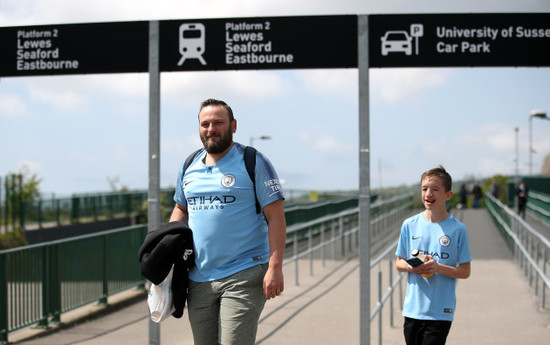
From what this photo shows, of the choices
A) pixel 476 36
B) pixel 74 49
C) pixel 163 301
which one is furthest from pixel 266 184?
pixel 74 49

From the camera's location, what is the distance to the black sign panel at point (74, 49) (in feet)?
18.4

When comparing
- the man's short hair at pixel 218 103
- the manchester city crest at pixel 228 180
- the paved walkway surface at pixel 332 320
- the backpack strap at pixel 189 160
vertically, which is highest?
the man's short hair at pixel 218 103

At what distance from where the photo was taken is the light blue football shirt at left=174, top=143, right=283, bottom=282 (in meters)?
3.56

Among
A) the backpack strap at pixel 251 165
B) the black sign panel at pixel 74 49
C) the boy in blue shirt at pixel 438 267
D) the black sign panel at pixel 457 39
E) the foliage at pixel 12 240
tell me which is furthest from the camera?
the foliage at pixel 12 240

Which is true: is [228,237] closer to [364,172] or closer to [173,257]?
[173,257]

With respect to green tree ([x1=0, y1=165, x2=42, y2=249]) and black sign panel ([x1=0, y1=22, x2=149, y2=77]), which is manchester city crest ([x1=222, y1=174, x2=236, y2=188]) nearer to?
black sign panel ([x1=0, y1=22, x2=149, y2=77])

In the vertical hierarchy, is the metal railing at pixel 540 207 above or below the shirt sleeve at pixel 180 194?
below

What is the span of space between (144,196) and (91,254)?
15352mm

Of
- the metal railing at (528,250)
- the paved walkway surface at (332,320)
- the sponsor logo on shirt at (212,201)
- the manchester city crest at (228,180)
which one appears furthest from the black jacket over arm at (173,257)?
the metal railing at (528,250)

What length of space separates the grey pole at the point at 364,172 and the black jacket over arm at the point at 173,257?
1841 millimetres

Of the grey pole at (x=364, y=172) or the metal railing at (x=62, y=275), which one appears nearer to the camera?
the grey pole at (x=364, y=172)

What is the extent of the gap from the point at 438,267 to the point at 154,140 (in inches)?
97.1

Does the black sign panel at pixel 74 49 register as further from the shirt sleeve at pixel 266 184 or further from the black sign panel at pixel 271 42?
the shirt sleeve at pixel 266 184

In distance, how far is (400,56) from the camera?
5.36 meters
